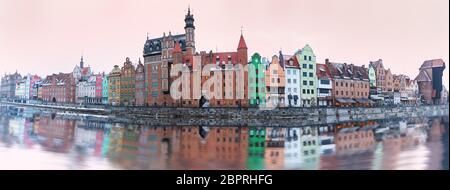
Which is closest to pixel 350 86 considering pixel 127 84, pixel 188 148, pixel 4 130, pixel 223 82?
pixel 223 82

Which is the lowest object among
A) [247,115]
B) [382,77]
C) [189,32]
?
[247,115]

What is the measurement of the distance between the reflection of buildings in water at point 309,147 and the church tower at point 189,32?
11.0 feet

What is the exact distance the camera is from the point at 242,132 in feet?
25.6

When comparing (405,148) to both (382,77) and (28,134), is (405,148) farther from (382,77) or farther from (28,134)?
(28,134)

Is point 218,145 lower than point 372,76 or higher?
lower

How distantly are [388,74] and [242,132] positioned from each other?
3699 millimetres

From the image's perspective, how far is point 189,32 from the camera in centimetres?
683

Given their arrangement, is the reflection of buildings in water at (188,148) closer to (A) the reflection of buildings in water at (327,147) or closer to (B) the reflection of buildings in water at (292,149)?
(B) the reflection of buildings in water at (292,149)

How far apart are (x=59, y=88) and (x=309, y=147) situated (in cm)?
655

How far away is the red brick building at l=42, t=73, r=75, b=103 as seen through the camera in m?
7.59

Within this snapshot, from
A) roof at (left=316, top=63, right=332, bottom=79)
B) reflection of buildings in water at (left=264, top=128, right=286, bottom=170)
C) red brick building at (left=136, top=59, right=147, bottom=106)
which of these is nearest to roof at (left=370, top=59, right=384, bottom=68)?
roof at (left=316, top=63, right=332, bottom=79)
